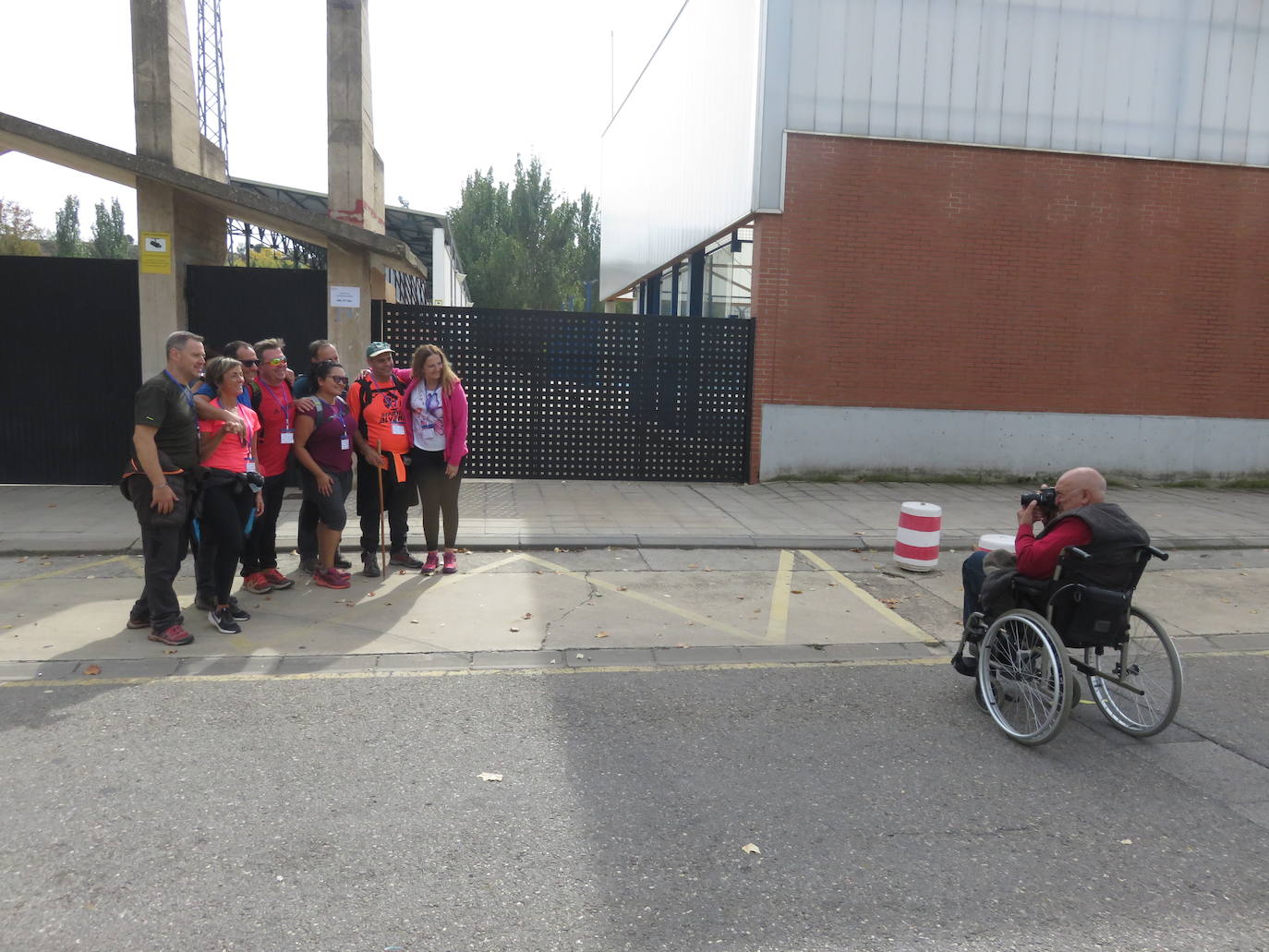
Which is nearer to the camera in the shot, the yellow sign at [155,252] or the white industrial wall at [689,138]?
the yellow sign at [155,252]

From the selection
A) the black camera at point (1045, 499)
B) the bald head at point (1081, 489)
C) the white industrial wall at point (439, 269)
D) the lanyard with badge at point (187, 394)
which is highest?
the white industrial wall at point (439, 269)

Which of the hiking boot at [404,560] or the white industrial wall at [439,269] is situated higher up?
the white industrial wall at [439,269]

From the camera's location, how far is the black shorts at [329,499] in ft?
23.0

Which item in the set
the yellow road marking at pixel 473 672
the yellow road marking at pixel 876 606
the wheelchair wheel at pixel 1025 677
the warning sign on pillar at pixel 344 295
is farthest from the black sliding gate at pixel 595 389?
the wheelchair wheel at pixel 1025 677

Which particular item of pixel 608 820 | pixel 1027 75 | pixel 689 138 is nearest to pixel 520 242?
pixel 689 138

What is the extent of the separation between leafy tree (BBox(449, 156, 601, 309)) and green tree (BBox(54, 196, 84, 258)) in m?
32.9

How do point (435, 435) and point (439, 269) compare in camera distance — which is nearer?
point (435, 435)

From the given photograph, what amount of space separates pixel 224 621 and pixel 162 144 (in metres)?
6.73

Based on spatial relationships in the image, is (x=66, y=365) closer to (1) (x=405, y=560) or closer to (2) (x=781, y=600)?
(1) (x=405, y=560)

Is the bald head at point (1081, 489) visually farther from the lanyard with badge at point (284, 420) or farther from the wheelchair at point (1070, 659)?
the lanyard with badge at point (284, 420)

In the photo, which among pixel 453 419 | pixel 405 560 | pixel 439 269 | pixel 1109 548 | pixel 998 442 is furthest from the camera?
pixel 439 269

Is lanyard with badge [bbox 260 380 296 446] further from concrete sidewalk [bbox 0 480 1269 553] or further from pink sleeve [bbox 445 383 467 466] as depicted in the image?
concrete sidewalk [bbox 0 480 1269 553]

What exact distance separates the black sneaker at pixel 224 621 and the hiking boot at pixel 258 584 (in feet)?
2.94

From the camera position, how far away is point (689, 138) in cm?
1716
